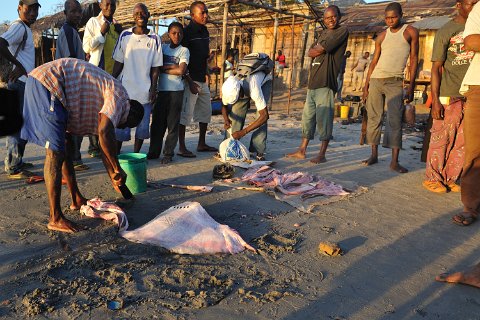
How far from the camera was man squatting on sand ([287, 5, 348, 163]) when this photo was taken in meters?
5.01

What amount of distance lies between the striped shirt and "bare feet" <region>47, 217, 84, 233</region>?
2.57ft

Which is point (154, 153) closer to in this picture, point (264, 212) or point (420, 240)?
point (264, 212)

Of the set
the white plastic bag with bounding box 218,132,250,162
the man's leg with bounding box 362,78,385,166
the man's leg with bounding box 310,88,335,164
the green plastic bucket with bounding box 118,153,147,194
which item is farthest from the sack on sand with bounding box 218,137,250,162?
the man's leg with bounding box 362,78,385,166

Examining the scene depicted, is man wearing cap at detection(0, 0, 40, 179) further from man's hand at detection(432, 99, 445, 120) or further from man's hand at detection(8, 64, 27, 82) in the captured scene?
man's hand at detection(432, 99, 445, 120)

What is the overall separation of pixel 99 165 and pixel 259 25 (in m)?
12.2

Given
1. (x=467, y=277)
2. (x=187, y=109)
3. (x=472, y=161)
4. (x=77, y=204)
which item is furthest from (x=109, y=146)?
(x=472, y=161)

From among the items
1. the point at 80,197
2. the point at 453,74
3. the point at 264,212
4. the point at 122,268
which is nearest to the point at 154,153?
the point at 80,197

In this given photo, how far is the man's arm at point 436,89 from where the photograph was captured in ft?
13.4

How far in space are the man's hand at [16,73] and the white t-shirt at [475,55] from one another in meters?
4.20

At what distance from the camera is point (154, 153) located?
5.09 meters

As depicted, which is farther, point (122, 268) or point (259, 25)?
point (259, 25)

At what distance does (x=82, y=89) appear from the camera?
2781mm

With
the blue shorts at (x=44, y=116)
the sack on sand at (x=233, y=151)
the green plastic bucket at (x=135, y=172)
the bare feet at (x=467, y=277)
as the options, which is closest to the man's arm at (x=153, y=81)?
the sack on sand at (x=233, y=151)

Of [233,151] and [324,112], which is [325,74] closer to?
[324,112]
